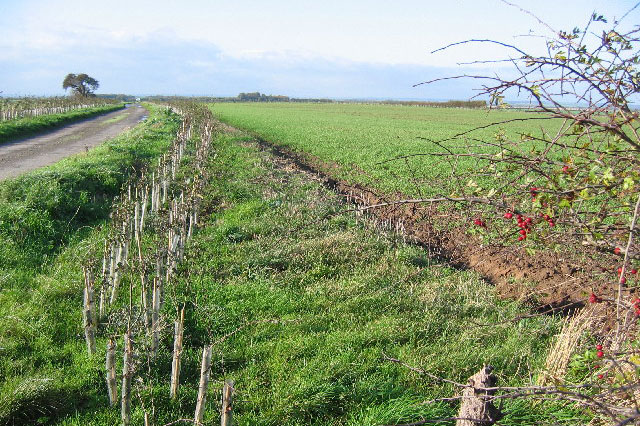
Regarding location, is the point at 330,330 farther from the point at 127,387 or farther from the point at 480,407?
the point at 480,407

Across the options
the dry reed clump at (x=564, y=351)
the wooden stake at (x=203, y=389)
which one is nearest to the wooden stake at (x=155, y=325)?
the wooden stake at (x=203, y=389)

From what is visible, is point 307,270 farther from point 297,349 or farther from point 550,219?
point 550,219

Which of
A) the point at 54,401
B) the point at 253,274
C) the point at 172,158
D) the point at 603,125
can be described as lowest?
the point at 54,401

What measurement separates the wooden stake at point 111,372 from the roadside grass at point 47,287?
0.26 metres

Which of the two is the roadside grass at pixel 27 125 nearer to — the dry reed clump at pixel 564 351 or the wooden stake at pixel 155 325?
the wooden stake at pixel 155 325

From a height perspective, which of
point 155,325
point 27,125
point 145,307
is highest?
point 27,125

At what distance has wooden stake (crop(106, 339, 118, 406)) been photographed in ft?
13.0

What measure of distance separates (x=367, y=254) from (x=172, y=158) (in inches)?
277

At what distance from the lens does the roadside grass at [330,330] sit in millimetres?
4160

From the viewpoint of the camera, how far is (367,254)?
7.59 meters

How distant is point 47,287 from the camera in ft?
19.8

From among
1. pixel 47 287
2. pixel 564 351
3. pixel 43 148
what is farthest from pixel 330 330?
pixel 43 148

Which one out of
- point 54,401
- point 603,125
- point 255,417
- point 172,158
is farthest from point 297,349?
point 172,158

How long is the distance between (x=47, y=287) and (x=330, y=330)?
3.61 metres
